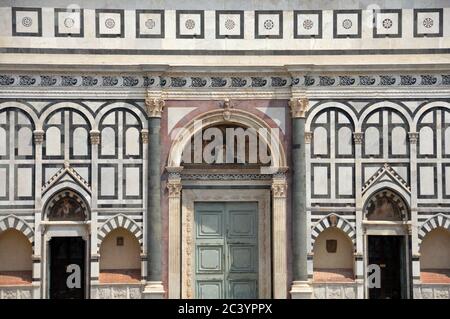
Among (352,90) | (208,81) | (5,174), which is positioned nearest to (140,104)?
(208,81)

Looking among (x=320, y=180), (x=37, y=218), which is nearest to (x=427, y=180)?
(x=320, y=180)

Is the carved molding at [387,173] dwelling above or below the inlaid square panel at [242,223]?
above

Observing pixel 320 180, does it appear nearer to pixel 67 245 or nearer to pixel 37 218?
pixel 67 245

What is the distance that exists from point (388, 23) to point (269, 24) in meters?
2.76

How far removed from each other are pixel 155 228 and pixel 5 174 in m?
3.60

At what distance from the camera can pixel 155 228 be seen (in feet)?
73.6

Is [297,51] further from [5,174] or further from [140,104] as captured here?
[5,174]

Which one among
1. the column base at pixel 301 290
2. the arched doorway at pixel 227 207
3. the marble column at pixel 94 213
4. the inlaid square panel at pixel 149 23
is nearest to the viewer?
the column base at pixel 301 290

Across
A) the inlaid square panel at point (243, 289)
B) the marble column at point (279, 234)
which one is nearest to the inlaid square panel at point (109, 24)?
the marble column at point (279, 234)

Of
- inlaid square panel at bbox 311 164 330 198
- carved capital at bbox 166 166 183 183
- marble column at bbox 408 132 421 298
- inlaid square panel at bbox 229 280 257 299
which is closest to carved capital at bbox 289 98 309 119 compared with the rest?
inlaid square panel at bbox 311 164 330 198

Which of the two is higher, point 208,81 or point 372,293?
point 208,81

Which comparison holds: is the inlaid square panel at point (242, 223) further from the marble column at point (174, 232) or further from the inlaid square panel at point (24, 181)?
the inlaid square panel at point (24, 181)

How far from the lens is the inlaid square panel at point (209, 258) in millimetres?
23000
